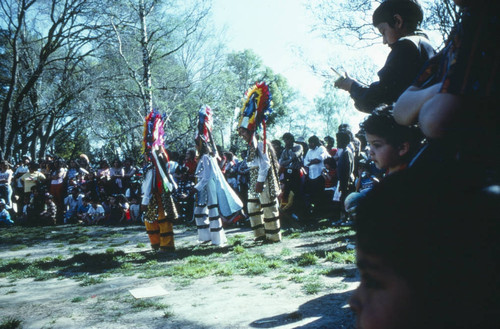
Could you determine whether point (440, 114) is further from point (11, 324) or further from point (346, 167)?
point (346, 167)

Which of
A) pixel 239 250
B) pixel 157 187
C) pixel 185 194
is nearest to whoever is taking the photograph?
pixel 239 250

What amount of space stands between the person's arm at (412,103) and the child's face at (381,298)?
749 millimetres

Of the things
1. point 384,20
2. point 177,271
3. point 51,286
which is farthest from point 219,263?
point 384,20

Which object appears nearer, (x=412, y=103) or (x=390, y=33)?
(x=412, y=103)

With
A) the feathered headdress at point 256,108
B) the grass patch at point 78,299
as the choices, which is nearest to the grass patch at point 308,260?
the feathered headdress at point 256,108

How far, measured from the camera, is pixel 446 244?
0.79 metres

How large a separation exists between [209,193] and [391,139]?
5.17 m

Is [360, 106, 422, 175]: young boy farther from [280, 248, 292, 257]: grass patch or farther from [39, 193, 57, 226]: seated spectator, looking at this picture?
[39, 193, 57, 226]: seated spectator

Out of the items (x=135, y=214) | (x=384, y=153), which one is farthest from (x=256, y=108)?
(x=135, y=214)

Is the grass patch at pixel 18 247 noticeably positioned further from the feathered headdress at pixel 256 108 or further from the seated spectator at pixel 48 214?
the feathered headdress at pixel 256 108

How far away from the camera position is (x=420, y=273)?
0.82m

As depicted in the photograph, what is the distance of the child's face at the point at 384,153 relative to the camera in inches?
88.6

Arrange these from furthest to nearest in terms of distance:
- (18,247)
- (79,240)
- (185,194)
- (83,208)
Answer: (83,208) < (185,194) < (79,240) < (18,247)

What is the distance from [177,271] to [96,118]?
54.9ft
